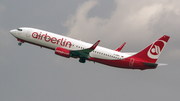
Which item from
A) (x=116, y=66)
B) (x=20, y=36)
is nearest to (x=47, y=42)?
(x=20, y=36)

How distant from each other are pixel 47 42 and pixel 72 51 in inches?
249

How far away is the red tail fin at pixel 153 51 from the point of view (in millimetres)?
63812

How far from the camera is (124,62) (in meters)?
→ 64.1

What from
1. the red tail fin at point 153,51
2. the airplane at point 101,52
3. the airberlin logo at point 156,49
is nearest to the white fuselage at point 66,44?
the airplane at point 101,52

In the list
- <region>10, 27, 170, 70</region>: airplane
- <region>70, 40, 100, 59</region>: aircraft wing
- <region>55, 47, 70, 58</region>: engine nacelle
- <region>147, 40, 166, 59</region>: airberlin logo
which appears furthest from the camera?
<region>147, 40, 166, 59</region>: airberlin logo

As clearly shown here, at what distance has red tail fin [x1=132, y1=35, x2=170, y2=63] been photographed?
63812 millimetres

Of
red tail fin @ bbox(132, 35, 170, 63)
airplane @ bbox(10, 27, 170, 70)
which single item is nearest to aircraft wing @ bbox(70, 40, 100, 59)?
airplane @ bbox(10, 27, 170, 70)

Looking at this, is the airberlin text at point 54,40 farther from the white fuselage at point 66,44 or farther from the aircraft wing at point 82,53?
the aircraft wing at point 82,53

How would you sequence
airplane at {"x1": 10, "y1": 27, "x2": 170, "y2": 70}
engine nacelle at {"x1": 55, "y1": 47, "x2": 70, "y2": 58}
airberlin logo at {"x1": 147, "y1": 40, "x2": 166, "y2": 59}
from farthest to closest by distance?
airberlin logo at {"x1": 147, "y1": 40, "x2": 166, "y2": 59} < airplane at {"x1": 10, "y1": 27, "x2": 170, "y2": 70} < engine nacelle at {"x1": 55, "y1": 47, "x2": 70, "y2": 58}

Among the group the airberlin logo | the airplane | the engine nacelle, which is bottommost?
the engine nacelle

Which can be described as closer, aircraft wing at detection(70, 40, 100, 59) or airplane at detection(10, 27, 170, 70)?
aircraft wing at detection(70, 40, 100, 59)

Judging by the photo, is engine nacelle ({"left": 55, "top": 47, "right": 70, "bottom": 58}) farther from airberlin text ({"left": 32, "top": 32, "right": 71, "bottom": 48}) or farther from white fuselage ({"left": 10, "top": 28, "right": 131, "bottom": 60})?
airberlin text ({"left": 32, "top": 32, "right": 71, "bottom": 48})

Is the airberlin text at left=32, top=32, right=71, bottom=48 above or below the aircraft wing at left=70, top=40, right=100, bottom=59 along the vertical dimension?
above

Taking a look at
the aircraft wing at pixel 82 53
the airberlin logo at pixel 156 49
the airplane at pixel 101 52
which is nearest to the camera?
the aircraft wing at pixel 82 53
